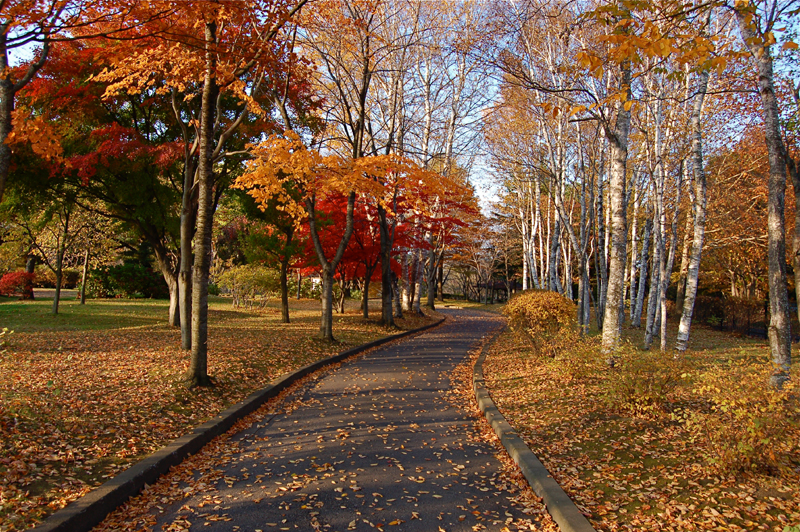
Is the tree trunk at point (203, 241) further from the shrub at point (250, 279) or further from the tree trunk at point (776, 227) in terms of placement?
the shrub at point (250, 279)

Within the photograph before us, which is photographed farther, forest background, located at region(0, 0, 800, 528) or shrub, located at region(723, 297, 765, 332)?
shrub, located at region(723, 297, 765, 332)

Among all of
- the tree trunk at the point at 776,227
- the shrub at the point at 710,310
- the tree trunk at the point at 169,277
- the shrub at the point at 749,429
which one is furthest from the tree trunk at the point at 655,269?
the tree trunk at the point at 169,277

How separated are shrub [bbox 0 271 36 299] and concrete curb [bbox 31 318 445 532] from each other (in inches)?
912

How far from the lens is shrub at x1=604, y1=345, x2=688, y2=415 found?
577 centimetres

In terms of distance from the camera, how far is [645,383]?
588cm

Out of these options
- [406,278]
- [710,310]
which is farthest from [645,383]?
[710,310]

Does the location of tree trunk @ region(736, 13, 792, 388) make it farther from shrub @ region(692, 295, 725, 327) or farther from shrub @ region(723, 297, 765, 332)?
shrub @ region(692, 295, 725, 327)

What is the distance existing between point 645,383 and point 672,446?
1062 millimetres

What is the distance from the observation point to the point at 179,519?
145 inches

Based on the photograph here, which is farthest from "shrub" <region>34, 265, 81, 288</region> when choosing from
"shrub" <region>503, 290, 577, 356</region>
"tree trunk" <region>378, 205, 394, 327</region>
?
"shrub" <region>503, 290, 577, 356</region>

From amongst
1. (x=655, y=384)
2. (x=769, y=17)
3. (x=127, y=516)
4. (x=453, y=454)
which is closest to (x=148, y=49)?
(x=127, y=516)

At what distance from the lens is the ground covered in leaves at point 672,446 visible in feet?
11.9

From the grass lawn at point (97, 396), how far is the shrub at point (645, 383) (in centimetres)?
518

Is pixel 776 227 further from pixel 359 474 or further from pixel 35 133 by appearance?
pixel 35 133
